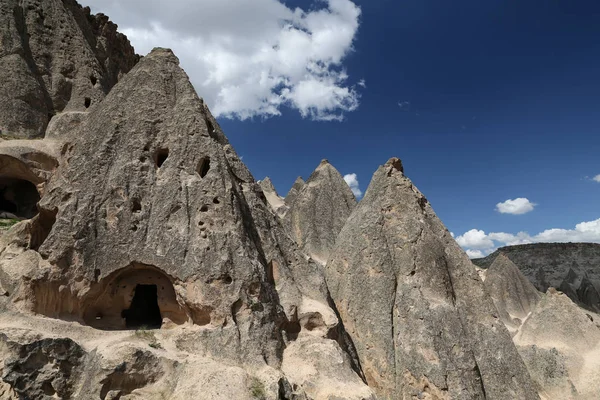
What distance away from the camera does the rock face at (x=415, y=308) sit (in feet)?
28.2

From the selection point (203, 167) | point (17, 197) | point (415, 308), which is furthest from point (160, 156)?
point (17, 197)

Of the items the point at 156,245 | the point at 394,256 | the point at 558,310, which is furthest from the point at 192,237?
the point at 558,310

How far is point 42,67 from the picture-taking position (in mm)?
18297

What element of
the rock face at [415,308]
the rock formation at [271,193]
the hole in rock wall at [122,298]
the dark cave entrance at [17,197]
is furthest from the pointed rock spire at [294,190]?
the hole in rock wall at [122,298]

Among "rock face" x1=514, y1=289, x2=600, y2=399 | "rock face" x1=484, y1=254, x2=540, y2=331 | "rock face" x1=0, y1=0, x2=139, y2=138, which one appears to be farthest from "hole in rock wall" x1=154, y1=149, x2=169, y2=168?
"rock face" x1=484, y1=254, x2=540, y2=331

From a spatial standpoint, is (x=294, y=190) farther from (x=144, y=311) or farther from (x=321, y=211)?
(x=144, y=311)

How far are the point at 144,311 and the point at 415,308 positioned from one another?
5670 millimetres

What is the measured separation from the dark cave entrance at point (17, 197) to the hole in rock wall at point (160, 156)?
9.49 metres

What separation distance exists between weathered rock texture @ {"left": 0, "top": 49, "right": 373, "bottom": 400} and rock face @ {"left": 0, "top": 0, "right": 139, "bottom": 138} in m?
9.69

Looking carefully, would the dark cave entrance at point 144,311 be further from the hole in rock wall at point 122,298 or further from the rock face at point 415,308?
the rock face at point 415,308

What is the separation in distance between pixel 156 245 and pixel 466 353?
637cm

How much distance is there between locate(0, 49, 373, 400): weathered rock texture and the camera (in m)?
6.24

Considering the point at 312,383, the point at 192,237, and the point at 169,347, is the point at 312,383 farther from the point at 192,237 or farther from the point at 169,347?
the point at 192,237

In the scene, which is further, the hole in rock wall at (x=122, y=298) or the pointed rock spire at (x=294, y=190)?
the pointed rock spire at (x=294, y=190)
